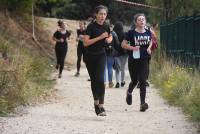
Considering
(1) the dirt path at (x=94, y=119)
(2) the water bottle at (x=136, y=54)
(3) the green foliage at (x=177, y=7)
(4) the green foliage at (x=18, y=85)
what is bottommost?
(1) the dirt path at (x=94, y=119)

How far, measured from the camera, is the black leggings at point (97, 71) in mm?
11659

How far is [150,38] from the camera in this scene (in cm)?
1284

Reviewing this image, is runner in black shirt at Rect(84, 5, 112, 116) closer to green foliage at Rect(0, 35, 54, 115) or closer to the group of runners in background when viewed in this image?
the group of runners in background

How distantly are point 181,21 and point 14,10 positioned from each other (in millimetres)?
9541

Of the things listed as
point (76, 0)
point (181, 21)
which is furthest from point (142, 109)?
point (76, 0)

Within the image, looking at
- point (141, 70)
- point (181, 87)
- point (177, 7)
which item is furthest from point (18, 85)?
point (177, 7)

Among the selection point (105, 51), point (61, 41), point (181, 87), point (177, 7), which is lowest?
point (181, 87)

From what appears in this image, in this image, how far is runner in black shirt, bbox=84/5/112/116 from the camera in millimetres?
11523

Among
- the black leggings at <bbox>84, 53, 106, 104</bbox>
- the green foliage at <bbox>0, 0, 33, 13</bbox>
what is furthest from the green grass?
the green foliage at <bbox>0, 0, 33, 13</bbox>

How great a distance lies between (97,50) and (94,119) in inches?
45.8

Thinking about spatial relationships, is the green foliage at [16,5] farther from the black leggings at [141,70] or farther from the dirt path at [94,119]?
the black leggings at [141,70]

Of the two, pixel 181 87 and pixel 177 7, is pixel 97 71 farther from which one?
pixel 177 7

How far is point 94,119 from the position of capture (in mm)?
11469

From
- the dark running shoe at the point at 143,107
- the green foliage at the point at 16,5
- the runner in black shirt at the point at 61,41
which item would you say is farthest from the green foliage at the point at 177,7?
the dark running shoe at the point at 143,107
